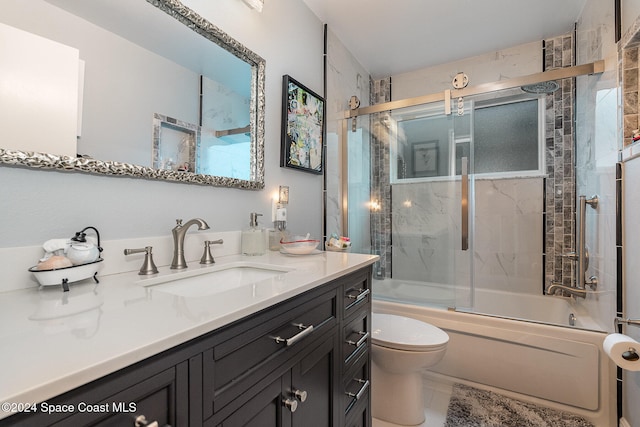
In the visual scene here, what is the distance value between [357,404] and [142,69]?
1.50 meters

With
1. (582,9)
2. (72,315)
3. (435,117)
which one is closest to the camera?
(72,315)

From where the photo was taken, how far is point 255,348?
26.1 inches

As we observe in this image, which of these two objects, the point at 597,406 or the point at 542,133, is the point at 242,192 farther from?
the point at 542,133

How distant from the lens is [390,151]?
9.24ft

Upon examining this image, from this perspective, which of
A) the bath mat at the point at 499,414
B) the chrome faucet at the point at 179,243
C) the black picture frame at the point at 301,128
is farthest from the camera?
the black picture frame at the point at 301,128

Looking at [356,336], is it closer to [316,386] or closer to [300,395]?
[316,386]

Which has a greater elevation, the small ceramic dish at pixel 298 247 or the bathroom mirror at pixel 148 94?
the bathroom mirror at pixel 148 94

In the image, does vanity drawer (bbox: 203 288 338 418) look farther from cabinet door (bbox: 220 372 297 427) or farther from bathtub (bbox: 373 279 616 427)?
bathtub (bbox: 373 279 616 427)

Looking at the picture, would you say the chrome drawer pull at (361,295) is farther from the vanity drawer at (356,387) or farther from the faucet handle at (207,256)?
the faucet handle at (207,256)

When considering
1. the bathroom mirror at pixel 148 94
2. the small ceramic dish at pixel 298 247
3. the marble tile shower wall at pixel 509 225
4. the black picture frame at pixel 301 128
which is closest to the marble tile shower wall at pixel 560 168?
the marble tile shower wall at pixel 509 225

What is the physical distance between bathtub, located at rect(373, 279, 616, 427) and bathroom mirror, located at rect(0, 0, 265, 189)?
1638 millimetres

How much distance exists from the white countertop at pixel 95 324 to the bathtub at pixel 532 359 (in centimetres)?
147

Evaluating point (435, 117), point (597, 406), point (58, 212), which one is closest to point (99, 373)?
point (58, 212)

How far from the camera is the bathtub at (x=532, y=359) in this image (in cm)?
158
